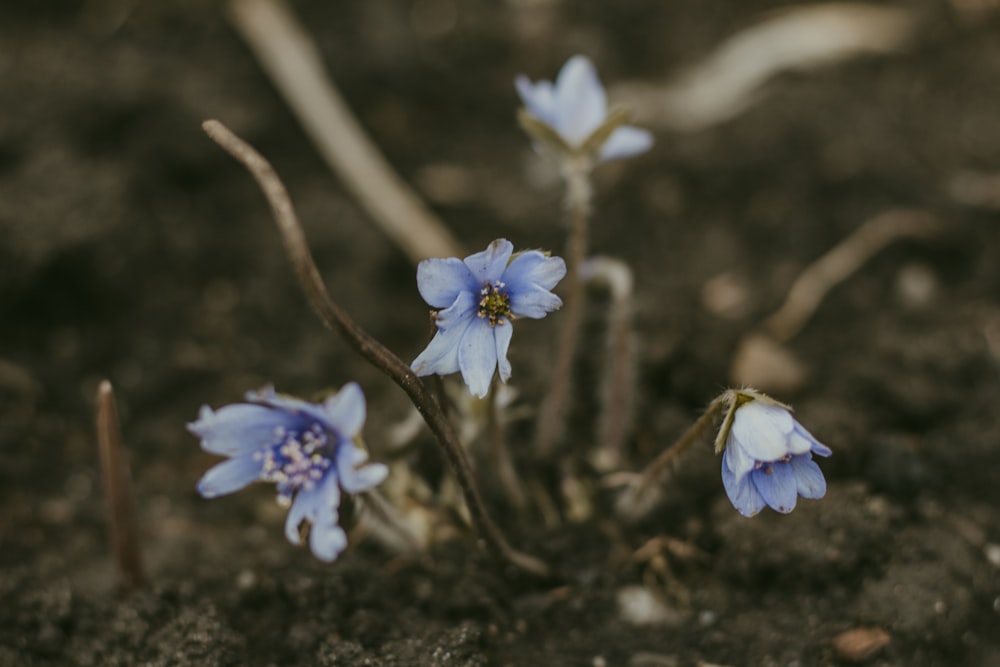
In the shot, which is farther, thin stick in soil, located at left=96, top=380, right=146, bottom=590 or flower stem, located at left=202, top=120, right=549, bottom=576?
thin stick in soil, located at left=96, top=380, right=146, bottom=590

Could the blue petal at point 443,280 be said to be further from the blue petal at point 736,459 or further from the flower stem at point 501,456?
the blue petal at point 736,459

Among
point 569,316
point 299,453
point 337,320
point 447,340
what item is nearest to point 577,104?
point 569,316

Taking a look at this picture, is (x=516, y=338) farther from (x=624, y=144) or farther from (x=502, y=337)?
(x=502, y=337)

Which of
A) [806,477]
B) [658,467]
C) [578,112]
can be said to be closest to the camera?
[806,477]

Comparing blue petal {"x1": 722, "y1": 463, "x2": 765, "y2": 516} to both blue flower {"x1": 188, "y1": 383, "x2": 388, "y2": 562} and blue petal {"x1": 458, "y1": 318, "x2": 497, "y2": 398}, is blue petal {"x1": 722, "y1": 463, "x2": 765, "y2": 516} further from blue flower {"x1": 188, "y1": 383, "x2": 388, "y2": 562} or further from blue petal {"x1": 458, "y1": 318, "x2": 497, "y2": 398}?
blue flower {"x1": 188, "y1": 383, "x2": 388, "y2": 562}

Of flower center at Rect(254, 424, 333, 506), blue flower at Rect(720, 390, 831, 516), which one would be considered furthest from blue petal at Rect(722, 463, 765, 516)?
flower center at Rect(254, 424, 333, 506)

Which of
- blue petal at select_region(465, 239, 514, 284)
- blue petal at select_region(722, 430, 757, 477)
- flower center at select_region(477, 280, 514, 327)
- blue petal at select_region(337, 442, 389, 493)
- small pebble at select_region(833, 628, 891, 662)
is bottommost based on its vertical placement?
small pebble at select_region(833, 628, 891, 662)
